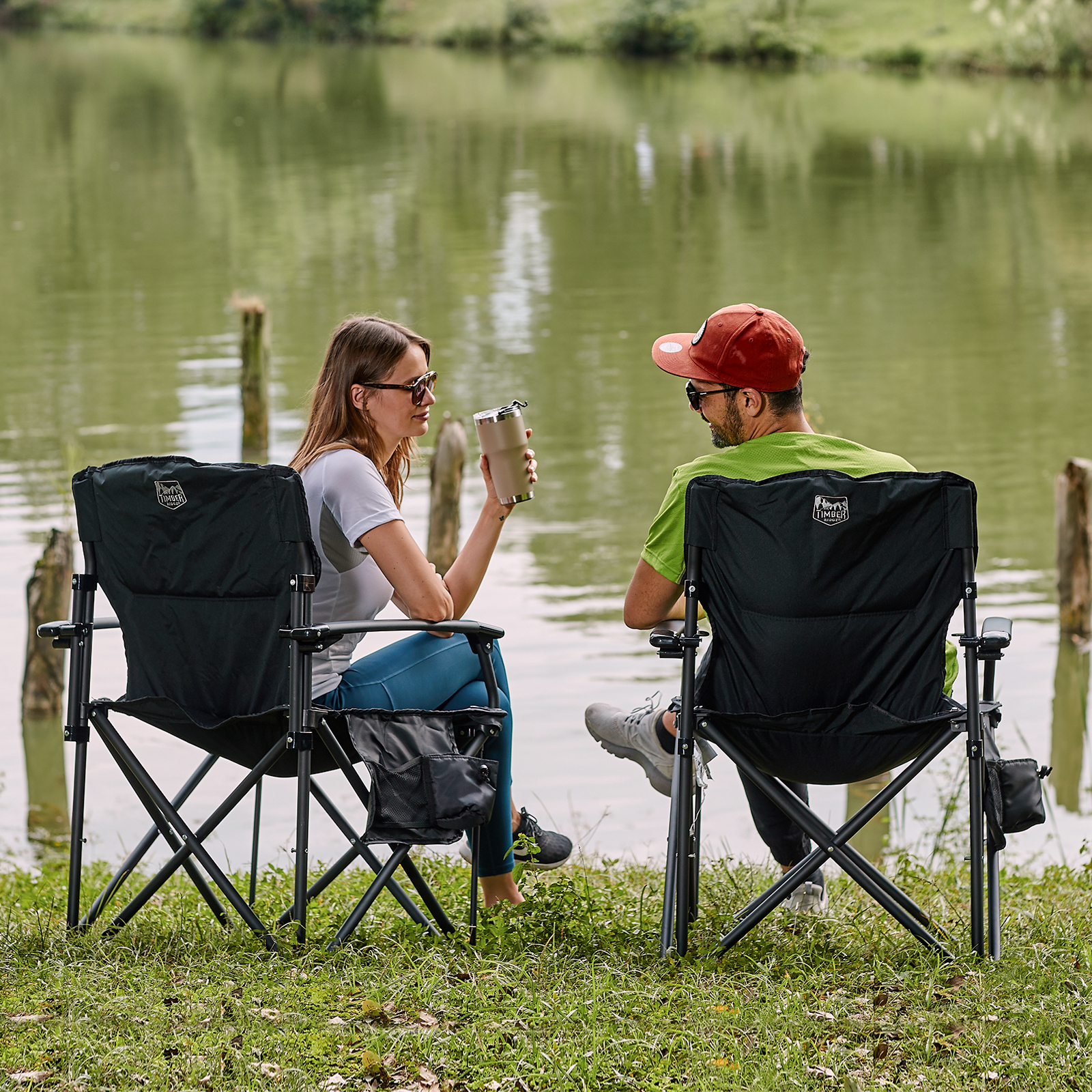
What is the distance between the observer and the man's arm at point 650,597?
12.2ft

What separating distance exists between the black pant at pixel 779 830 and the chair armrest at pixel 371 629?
883 mm

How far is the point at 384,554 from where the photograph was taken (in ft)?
12.1

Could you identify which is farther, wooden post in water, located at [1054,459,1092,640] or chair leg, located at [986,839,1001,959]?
wooden post in water, located at [1054,459,1092,640]

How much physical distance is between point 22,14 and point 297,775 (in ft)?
264

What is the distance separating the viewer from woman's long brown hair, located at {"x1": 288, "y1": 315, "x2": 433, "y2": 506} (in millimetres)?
3900

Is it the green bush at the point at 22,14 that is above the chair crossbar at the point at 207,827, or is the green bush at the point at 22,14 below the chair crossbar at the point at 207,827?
above

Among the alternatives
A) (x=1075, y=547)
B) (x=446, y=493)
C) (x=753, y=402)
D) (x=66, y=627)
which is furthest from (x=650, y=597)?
(x=446, y=493)

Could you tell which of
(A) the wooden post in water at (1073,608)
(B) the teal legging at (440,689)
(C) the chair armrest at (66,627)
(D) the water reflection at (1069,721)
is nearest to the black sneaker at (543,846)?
(B) the teal legging at (440,689)

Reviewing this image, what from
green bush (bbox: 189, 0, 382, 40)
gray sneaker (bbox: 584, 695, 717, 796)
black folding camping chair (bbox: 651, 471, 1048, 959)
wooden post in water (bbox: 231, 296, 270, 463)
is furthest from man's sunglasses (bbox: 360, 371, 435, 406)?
green bush (bbox: 189, 0, 382, 40)

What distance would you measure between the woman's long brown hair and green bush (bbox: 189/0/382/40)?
68.9 metres

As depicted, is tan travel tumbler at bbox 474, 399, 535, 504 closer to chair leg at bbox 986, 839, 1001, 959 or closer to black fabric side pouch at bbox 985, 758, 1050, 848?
black fabric side pouch at bbox 985, 758, 1050, 848

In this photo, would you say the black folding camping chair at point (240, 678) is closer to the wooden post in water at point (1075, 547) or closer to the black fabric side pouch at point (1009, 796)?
the black fabric side pouch at point (1009, 796)

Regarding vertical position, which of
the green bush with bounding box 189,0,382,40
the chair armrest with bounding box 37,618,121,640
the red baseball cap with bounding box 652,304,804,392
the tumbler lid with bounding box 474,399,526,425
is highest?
the green bush with bounding box 189,0,382,40

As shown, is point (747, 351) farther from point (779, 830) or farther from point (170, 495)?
point (170, 495)
